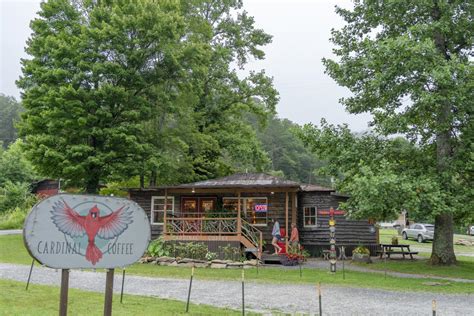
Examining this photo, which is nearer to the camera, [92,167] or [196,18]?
[92,167]

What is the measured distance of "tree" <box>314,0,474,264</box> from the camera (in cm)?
1583

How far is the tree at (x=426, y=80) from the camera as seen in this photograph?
15.8 m

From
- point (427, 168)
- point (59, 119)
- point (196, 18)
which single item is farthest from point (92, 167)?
point (427, 168)

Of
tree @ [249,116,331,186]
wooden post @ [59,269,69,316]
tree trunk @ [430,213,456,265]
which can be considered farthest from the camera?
tree @ [249,116,331,186]

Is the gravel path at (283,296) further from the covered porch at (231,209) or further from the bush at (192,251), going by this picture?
the covered porch at (231,209)

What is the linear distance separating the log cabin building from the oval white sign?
13518mm

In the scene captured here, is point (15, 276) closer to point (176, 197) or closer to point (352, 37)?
point (176, 197)

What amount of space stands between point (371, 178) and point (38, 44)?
698 inches

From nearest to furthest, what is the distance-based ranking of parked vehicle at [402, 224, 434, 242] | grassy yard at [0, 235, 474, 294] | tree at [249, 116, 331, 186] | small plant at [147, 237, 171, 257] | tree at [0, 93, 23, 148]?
grassy yard at [0, 235, 474, 294], small plant at [147, 237, 171, 257], parked vehicle at [402, 224, 434, 242], tree at [249, 116, 331, 186], tree at [0, 93, 23, 148]

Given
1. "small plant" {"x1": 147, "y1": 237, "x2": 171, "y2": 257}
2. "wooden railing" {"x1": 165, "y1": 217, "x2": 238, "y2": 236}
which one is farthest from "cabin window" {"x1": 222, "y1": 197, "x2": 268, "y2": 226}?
"small plant" {"x1": 147, "y1": 237, "x2": 171, "y2": 257}

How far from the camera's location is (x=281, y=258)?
1942 centimetres

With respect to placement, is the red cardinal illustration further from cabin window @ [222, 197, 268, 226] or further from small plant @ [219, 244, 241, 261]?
cabin window @ [222, 197, 268, 226]

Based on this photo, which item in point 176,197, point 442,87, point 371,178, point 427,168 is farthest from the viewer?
point 176,197

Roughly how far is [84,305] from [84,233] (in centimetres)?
396
